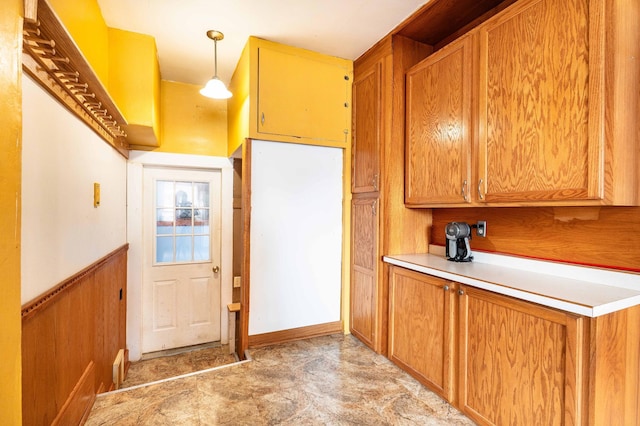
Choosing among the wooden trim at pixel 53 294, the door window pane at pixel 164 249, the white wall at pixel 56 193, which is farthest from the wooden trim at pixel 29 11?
the door window pane at pixel 164 249

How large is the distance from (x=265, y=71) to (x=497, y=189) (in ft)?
6.41

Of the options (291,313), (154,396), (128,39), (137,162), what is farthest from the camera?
(137,162)

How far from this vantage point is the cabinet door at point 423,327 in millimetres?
1791

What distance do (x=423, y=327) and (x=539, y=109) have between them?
1.42 m

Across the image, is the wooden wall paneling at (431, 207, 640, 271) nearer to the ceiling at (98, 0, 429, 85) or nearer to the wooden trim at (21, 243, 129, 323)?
the ceiling at (98, 0, 429, 85)

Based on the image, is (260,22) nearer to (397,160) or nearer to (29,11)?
(397,160)

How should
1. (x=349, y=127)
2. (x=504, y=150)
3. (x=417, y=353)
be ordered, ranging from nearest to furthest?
(x=504, y=150) → (x=417, y=353) → (x=349, y=127)

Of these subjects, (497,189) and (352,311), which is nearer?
(497,189)

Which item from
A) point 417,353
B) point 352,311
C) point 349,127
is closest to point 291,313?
point 352,311

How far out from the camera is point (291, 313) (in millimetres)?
2656

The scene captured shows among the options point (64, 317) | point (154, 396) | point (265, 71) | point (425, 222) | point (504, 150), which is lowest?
point (154, 396)

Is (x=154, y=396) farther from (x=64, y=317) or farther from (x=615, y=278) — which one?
(x=615, y=278)

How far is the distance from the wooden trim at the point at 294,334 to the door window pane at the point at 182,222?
1.48 m

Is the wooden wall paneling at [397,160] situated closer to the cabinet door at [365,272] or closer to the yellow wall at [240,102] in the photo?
the cabinet door at [365,272]
